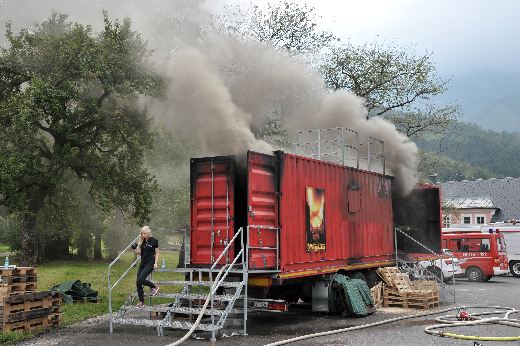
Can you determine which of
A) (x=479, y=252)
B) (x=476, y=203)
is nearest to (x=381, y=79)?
(x=479, y=252)

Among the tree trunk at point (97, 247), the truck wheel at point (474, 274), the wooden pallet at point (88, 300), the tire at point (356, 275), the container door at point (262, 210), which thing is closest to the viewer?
the container door at point (262, 210)

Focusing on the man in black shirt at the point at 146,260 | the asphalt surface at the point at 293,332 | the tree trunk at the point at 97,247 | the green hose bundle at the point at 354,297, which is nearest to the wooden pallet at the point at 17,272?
the asphalt surface at the point at 293,332

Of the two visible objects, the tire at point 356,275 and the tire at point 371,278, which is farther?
the tire at point 371,278

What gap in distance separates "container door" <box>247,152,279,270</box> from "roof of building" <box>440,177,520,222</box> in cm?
4721

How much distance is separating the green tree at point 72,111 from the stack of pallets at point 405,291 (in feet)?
30.5

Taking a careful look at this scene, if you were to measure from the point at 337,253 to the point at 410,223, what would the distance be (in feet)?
17.8

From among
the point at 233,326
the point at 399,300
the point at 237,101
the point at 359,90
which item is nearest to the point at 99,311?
the point at 233,326

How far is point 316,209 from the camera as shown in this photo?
42.8 feet

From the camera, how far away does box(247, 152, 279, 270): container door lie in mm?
11227

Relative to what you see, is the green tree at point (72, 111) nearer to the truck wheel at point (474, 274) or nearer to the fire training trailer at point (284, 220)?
the fire training trailer at point (284, 220)

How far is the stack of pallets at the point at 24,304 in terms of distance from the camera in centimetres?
1079

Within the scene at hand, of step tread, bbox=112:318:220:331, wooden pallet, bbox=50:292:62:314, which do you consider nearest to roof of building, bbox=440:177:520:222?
wooden pallet, bbox=50:292:62:314

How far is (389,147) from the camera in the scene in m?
18.9

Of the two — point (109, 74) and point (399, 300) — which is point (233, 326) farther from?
point (109, 74)
